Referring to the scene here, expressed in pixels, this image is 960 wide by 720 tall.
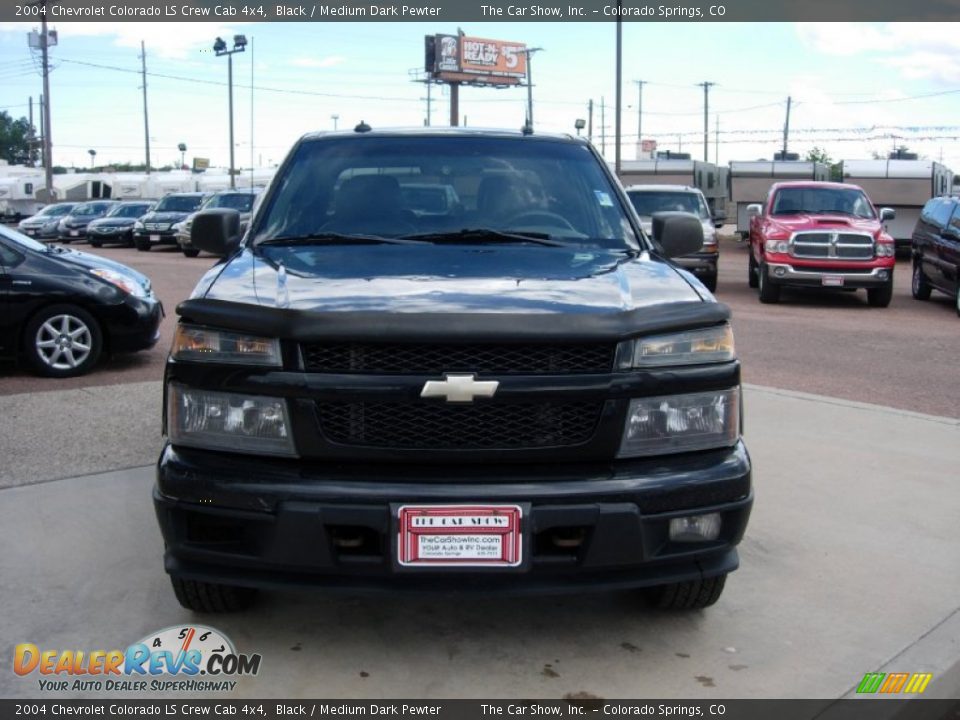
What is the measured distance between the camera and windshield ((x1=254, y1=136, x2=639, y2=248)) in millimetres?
4629

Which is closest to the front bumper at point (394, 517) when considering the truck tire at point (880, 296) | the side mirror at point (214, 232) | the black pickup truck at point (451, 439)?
the black pickup truck at point (451, 439)

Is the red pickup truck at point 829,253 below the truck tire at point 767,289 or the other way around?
the other way around

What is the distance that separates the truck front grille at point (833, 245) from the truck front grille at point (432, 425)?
13667mm

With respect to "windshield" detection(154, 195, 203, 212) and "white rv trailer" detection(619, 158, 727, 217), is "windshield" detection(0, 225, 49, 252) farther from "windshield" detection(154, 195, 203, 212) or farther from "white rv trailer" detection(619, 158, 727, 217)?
"white rv trailer" detection(619, 158, 727, 217)

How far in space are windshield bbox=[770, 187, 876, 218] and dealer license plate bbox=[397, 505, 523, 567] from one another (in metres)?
14.8

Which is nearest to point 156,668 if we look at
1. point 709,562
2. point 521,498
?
point 521,498

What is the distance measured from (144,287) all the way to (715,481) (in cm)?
745

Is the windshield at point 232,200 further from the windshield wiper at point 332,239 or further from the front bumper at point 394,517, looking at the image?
the front bumper at point 394,517

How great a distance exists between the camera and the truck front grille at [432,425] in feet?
11.1

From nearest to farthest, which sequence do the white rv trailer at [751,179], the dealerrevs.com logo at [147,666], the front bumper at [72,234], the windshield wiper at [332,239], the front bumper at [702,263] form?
the dealerrevs.com logo at [147,666], the windshield wiper at [332,239], the front bumper at [702,263], the white rv trailer at [751,179], the front bumper at [72,234]

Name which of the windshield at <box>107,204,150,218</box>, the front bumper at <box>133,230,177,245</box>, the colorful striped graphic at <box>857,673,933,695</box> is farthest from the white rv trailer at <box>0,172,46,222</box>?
the colorful striped graphic at <box>857,673,933,695</box>

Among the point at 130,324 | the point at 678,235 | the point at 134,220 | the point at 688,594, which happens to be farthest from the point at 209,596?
the point at 134,220

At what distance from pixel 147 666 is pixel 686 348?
209cm

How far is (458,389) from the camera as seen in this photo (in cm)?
331
